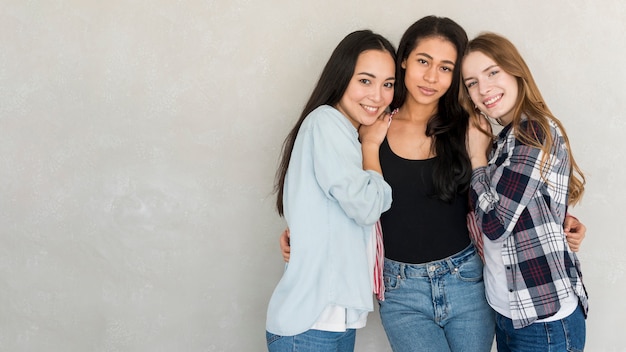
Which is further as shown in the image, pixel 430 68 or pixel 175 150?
pixel 175 150

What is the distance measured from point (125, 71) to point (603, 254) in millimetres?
2050

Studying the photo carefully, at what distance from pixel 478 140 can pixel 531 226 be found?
1.16 ft

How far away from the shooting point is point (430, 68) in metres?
2.06

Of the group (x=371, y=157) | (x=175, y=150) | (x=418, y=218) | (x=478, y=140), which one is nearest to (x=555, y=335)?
(x=418, y=218)

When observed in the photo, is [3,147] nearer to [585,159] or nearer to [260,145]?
[260,145]

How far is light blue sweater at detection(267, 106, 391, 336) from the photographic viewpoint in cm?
174

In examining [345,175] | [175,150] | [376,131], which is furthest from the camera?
[175,150]

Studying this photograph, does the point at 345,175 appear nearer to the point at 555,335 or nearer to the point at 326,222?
the point at 326,222

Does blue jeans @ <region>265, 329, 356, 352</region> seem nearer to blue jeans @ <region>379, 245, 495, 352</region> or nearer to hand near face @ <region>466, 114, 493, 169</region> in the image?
blue jeans @ <region>379, 245, 495, 352</region>

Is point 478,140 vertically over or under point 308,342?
over

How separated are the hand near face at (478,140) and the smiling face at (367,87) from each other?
31 cm

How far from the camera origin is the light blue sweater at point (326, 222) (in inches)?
68.4

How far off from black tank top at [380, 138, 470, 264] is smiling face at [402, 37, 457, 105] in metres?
0.22

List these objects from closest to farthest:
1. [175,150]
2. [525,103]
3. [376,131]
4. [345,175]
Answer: [345,175]
[525,103]
[376,131]
[175,150]
